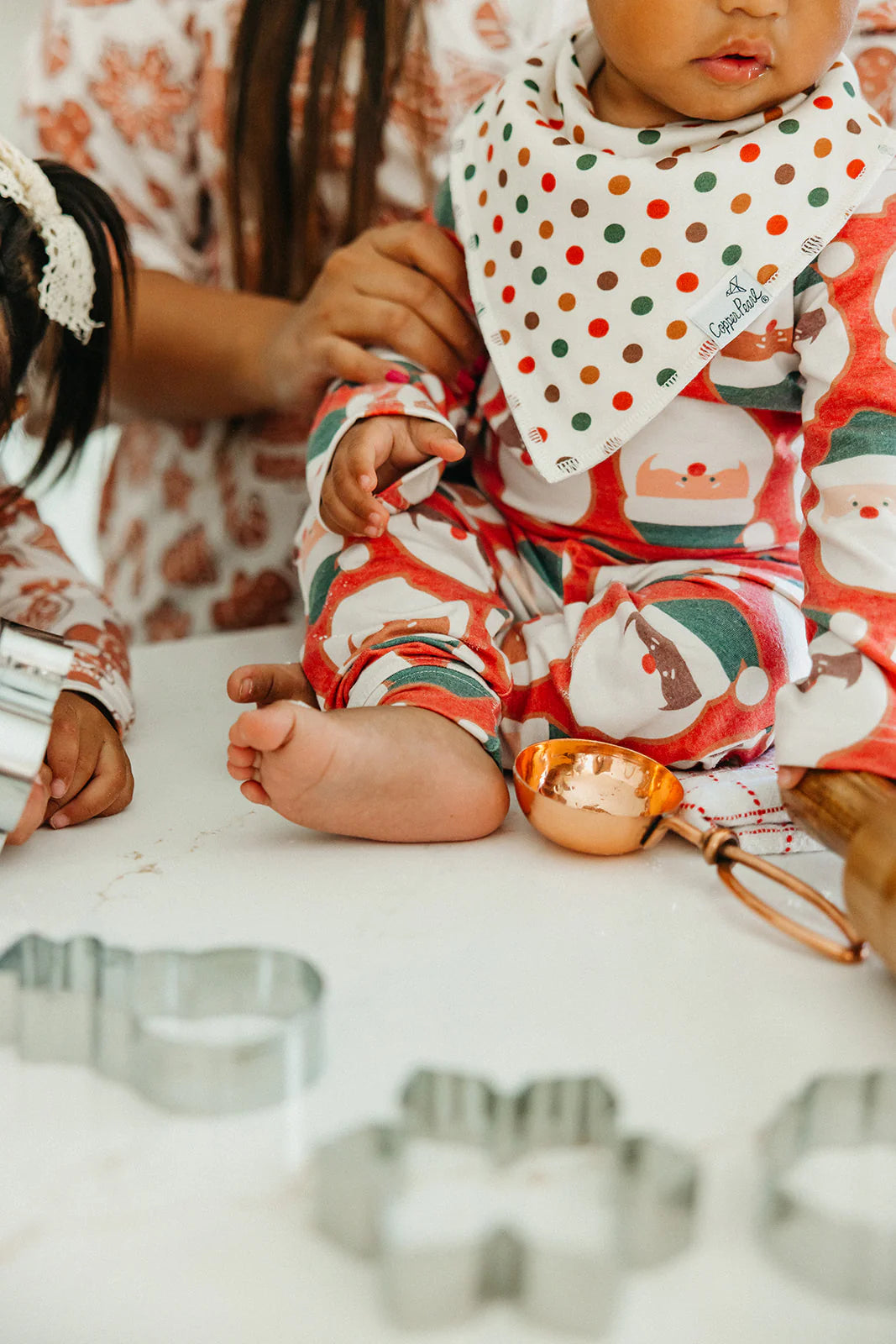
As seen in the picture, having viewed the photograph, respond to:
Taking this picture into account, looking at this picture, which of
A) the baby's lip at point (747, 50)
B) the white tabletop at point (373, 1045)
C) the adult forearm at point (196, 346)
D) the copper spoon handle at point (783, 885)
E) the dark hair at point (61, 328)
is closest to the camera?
the white tabletop at point (373, 1045)

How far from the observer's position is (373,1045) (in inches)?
17.2

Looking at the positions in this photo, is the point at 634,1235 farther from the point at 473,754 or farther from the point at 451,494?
the point at 451,494

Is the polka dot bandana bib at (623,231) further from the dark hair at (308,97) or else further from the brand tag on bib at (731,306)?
the dark hair at (308,97)

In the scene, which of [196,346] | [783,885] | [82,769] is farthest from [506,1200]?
[196,346]

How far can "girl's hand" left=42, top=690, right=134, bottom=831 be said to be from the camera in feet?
2.01

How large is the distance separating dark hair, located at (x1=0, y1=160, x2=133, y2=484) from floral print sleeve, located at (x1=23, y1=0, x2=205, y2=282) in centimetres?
23

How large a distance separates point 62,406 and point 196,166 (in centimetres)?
37

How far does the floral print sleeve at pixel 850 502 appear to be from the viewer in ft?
1.75

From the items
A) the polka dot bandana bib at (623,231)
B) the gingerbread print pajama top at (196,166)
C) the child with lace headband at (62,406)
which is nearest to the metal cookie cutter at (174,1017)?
the child with lace headband at (62,406)

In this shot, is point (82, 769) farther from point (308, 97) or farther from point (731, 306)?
point (308, 97)

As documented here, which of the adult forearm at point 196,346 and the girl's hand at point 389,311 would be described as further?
the adult forearm at point 196,346

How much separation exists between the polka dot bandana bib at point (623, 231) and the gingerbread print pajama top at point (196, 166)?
24cm

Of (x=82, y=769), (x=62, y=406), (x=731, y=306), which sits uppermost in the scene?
(x=731, y=306)

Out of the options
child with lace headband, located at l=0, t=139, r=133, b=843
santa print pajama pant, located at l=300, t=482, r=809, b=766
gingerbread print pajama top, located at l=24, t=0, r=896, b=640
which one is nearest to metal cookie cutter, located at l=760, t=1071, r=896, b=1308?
santa print pajama pant, located at l=300, t=482, r=809, b=766
